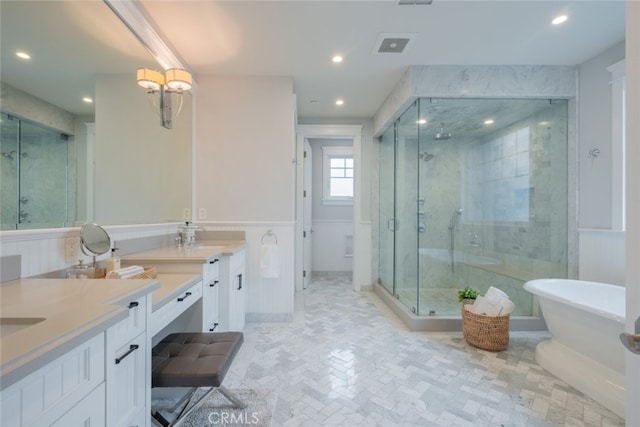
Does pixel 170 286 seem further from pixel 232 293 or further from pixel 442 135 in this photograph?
pixel 442 135

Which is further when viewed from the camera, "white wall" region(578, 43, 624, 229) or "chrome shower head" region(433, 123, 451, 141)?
"chrome shower head" region(433, 123, 451, 141)

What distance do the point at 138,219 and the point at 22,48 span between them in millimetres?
1163

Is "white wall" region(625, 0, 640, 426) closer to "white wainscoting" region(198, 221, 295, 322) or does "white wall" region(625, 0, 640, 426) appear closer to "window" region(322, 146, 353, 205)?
"white wainscoting" region(198, 221, 295, 322)

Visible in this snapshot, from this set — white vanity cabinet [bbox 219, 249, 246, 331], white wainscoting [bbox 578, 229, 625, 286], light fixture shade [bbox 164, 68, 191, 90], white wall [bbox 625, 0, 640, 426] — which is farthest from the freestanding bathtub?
light fixture shade [bbox 164, 68, 191, 90]

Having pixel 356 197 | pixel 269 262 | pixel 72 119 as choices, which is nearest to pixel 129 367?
pixel 72 119

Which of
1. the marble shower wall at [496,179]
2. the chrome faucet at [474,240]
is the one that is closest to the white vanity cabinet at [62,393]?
the marble shower wall at [496,179]

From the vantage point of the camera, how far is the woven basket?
7.45 feet

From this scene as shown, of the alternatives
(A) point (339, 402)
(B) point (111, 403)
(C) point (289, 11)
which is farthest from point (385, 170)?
(B) point (111, 403)

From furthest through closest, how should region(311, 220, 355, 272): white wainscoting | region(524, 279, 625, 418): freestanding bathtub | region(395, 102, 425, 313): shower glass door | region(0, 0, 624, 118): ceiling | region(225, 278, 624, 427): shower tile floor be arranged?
region(311, 220, 355, 272): white wainscoting, region(395, 102, 425, 313): shower glass door, region(524, 279, 625, 418): freestanding bathtub, region(225, 278, 624, 427): shower tile floor, region(0, 0, 624, 118): ceiling

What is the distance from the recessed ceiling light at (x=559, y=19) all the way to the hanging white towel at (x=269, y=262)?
2888 millimetres

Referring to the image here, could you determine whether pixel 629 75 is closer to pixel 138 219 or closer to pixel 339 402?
pixel 339 402

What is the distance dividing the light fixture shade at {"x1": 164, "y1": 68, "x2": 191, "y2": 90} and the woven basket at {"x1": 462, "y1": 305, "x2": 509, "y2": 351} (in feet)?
9.96

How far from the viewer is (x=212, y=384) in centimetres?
121

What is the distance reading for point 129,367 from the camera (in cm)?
100
